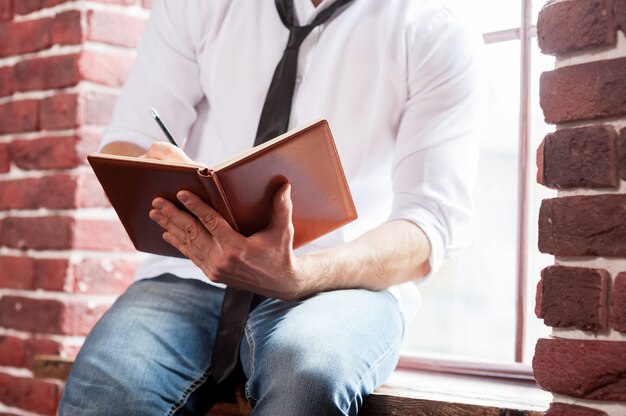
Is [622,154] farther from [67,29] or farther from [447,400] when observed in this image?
[67,29]

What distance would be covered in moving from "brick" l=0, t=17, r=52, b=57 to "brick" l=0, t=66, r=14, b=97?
39 mm

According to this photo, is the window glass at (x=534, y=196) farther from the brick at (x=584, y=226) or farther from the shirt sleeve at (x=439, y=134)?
the brick at (x=584, y=226)

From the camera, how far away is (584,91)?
1.05 meters

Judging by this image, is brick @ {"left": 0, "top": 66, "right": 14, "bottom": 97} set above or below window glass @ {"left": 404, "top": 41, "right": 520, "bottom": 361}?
above

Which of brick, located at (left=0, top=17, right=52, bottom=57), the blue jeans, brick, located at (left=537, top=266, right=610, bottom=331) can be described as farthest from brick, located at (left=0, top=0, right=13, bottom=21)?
brick, located at (left=537, top=266, right=610, bottom=331)

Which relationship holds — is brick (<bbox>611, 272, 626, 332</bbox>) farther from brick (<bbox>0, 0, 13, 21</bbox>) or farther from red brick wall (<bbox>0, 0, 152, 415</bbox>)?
brick (<bbox>0, 0, 13, 21</bbox>)

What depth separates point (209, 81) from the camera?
1.64 metres

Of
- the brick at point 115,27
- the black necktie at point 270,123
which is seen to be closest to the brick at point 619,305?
the black necktie at point 270,123

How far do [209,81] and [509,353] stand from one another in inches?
35.8

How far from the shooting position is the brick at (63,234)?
187 centimetres

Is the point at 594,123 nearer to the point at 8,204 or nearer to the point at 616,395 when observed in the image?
the point at 616,395

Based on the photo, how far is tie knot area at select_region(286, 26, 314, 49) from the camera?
1.55 metres

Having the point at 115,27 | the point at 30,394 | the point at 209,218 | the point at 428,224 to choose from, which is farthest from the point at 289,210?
the point at 30,394

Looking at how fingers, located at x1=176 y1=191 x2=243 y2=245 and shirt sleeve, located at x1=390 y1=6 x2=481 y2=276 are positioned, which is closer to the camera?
fingers, located at x1=176 y1=191 x2=243 y2=245
